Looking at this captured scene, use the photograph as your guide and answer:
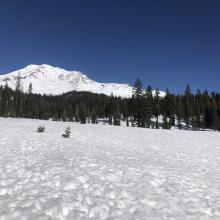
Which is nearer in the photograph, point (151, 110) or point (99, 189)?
point (99, 189)

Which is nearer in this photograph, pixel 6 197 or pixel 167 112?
pixel 6 197

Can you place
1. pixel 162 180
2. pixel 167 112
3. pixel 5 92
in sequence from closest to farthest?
pixel 162 180
pixel 167 112
pixel 5 92

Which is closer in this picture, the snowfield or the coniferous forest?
the snowfield

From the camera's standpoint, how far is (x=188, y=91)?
136m

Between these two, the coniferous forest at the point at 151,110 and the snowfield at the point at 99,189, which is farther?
the coniferous forest at the point at 151,110

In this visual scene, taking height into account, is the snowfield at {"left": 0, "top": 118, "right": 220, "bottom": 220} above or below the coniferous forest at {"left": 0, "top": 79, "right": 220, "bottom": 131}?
below

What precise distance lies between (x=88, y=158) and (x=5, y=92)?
406ft

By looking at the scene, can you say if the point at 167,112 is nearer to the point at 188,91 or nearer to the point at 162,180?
the point at 188,91

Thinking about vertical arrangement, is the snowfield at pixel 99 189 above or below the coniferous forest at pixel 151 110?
below

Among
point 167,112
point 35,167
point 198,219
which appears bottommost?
point 198,219

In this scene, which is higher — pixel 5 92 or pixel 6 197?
pixel 5 92

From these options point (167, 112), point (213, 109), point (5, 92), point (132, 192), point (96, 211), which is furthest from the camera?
point (5, 92)

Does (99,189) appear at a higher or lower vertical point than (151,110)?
lower

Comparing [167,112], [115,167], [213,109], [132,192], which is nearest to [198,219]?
[132,192]
